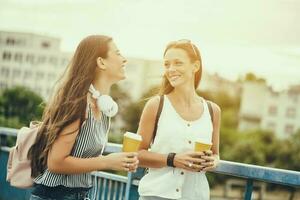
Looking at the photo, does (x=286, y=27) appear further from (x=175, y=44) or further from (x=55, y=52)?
(x=175, y=44)

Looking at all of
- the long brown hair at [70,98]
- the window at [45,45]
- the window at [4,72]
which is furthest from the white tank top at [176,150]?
the window at [4,72]

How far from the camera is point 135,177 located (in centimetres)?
367

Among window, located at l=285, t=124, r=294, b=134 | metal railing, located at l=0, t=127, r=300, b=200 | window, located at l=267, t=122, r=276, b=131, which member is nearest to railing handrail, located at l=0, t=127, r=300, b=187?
metal railing, located at l=0, t=127, r=300, b=200

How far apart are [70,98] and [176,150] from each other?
606 millimetres

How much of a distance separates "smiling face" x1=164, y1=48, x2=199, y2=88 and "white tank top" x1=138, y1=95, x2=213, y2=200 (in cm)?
13

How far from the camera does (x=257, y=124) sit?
93500 millimetres

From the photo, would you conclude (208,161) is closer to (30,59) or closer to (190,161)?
(190,161)

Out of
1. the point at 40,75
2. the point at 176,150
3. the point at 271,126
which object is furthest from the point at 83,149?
the point at 40,75

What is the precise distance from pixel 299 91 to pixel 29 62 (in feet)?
160

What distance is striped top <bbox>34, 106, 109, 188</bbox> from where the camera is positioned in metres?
2.67

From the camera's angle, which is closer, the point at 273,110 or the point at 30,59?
the point at 273,110

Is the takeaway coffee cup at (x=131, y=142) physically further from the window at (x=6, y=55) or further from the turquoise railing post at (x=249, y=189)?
the window at (x=6, y=55)

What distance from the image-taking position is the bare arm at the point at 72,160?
102 inches

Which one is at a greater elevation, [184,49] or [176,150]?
[184,49]
